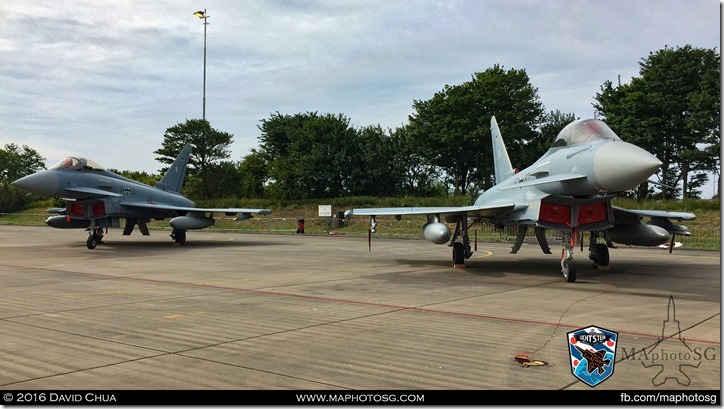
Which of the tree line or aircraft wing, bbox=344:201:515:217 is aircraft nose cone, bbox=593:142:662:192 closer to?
aircraft wing, bbox=344:201:515:217

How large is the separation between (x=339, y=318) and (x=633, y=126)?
39476 millimetres

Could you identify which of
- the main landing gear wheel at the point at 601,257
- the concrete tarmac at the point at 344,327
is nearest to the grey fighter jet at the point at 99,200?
the concrete tarmac at the point at 344,327

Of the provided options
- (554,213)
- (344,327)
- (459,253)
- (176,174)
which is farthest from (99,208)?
(344,327)

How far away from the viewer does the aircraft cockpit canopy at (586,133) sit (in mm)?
11078

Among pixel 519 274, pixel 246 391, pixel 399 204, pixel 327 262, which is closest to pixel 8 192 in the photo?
pixel 399 204

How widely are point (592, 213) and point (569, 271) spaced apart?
1309 mm

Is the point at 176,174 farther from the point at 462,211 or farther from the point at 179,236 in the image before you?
the point at 462,211

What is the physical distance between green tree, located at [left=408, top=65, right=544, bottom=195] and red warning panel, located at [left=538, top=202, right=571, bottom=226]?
→ 123 ft

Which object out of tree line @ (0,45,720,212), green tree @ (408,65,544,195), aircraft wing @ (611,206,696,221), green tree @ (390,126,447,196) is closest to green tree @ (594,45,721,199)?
tree line @ (0,45,720,212)

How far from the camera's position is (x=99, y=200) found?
21.4 metres

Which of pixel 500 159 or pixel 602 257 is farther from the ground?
pixel 500 159

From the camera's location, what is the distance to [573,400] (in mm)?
4082

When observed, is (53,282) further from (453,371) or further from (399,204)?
(399,204)

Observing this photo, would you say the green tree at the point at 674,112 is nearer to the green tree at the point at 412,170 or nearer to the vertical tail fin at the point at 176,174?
the green tree at the point at 412,170
